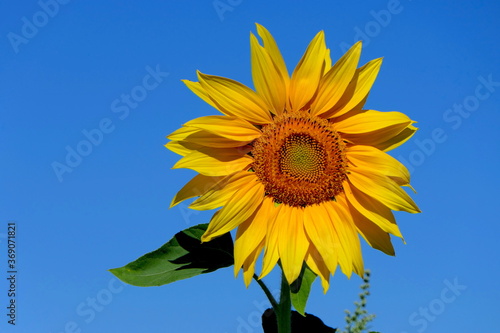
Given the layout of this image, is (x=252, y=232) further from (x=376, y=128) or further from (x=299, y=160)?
(x=376, y=128)

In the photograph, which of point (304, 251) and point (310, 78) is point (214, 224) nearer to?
point (304, 251)

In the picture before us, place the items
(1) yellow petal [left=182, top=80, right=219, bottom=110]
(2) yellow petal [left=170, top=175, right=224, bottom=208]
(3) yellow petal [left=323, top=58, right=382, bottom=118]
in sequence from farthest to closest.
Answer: (3) yellow petal [left=323, top=58, right=382, bottom=118] < (1) yellow petal [left=182, top=80, right=219, bottom=110] < (2) yellow petal [left=170, top=175, right=224, bottom=208]

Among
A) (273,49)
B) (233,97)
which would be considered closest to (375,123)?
(273,49)

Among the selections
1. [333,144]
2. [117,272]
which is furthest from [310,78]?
[117,272]

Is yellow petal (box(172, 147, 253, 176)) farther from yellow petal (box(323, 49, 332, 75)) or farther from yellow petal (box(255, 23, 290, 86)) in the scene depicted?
yellow petal (box(323, 49, 332, 75))

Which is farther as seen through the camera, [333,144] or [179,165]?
[333,144]

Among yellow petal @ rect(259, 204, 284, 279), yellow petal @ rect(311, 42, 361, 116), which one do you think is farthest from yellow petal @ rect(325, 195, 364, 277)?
yellow petal @ rect(311, 42, 361, 116)
